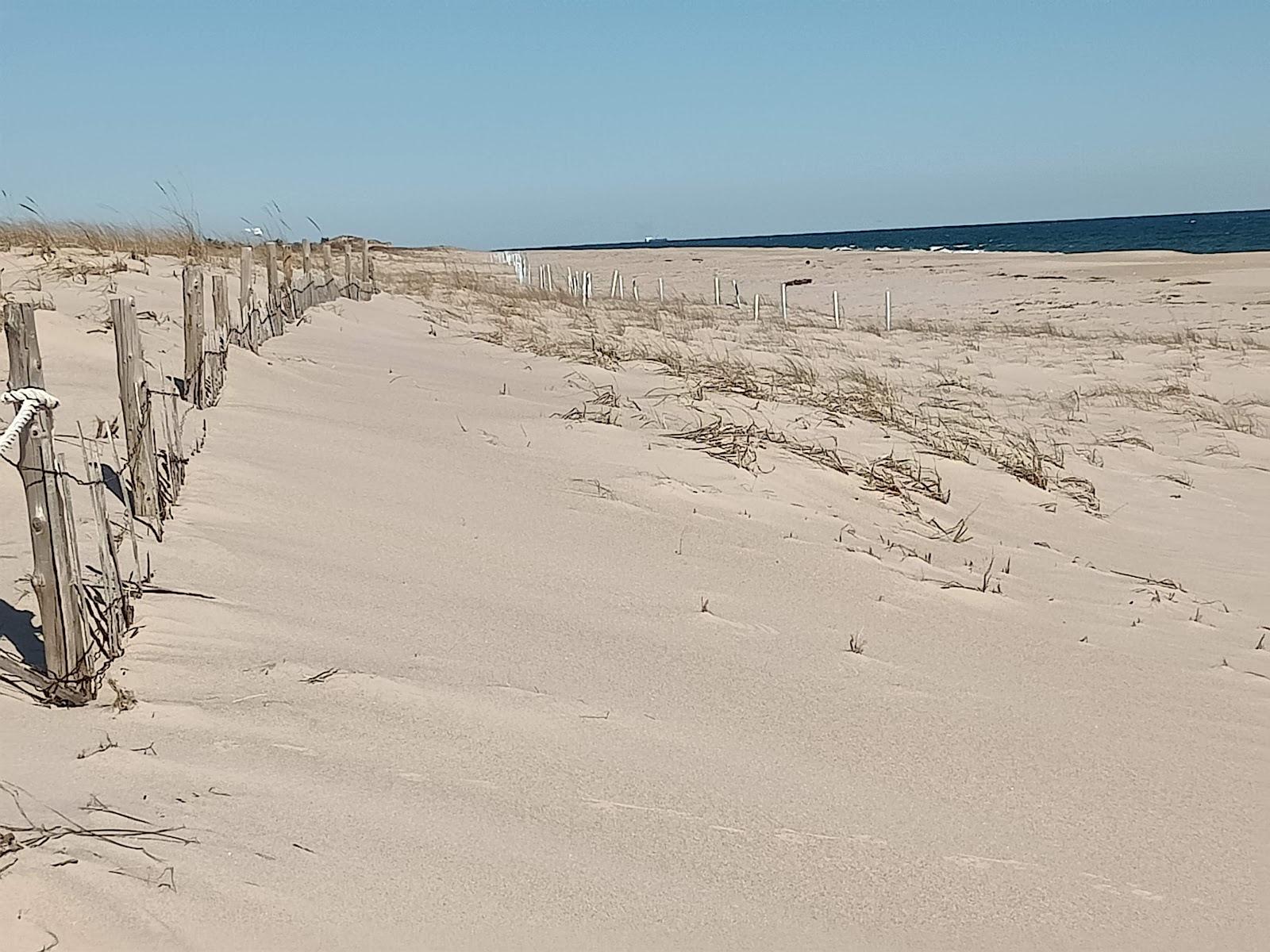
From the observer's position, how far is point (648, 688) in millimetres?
3561

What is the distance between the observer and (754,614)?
428cm

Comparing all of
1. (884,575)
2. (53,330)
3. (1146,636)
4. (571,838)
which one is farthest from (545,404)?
(571,838)

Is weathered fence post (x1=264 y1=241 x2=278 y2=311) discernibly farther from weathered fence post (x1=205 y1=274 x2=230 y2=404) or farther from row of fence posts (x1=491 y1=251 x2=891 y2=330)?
row of fence posts (x1=491 y1=251 x2=891 y2=330)

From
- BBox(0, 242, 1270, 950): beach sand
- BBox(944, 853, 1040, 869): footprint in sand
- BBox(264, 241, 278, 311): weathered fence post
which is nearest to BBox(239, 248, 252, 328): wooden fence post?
BBox(0, 242, 1270, 950): beach sand

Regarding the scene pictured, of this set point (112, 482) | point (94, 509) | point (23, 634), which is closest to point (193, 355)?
point (112, 482)

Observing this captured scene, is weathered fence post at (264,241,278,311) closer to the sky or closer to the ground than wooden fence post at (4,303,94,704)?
closer to the sky

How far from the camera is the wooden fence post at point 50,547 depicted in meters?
2.78

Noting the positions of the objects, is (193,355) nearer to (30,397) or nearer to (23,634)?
(23,634)

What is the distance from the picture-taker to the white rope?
9.03ft

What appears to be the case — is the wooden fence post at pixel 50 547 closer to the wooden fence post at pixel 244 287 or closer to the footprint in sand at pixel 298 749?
the footprint in sand at pixel 298 749

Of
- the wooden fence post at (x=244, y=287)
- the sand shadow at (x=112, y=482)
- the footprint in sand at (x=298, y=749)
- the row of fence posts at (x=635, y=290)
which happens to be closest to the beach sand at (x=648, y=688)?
the footprint in sand at (x=298, y=749)

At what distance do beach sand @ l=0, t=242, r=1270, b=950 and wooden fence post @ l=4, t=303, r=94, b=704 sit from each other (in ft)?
0.35

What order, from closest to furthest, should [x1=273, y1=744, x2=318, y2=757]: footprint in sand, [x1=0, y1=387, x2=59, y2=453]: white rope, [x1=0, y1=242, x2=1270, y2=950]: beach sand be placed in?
[x1=0, y1=242, x2=1270, y2=950]: beach sand < [x1=0, y1=387, x2=59, y2=453]: white rope < [x1=273, y1=744, x2=318, y2=757]: footprint in sand

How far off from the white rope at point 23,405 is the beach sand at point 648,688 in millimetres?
655
